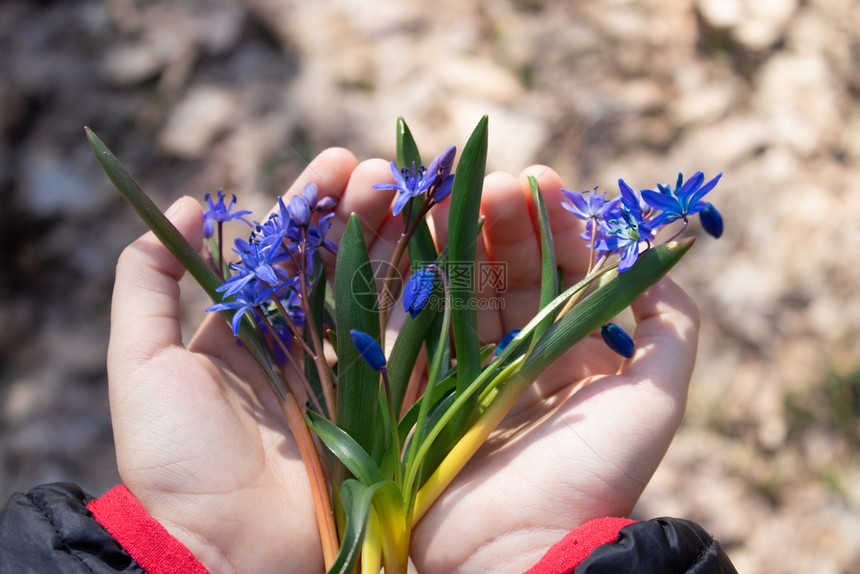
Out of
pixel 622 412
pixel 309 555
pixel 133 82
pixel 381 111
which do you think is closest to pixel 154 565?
pixel 309 555

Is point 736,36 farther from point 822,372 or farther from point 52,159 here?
point 52,159

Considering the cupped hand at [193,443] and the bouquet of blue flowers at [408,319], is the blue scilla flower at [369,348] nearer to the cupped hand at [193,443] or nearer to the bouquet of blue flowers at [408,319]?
the bouquet of blue flowers at [408,319]

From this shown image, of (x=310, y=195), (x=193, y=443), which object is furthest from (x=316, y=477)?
(x=310, y=195)

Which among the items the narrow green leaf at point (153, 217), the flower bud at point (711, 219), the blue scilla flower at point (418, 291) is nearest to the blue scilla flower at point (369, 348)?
the blue scilla flower at point (418, 291)

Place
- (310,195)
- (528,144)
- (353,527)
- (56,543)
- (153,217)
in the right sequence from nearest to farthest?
(353,527) → (56,543) → (153,217) → (310,195) → (528,144)

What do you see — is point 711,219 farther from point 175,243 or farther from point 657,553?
point 175,243

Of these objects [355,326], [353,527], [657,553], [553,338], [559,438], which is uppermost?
[355,326]
